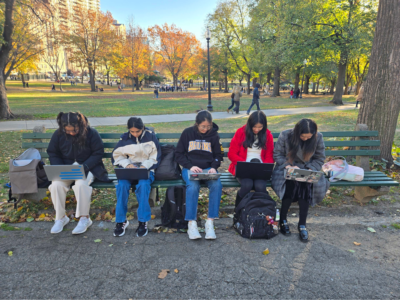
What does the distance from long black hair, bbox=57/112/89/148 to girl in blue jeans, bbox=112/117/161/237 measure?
1.51 ft

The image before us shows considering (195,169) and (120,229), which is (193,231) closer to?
(195,169)

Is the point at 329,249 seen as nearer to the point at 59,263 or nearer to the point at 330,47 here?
the point at 59,263

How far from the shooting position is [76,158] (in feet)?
12.5

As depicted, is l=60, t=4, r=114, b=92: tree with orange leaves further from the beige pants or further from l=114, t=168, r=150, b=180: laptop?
l=114, t=168, r=150, b=180: laptop

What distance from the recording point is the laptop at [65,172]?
11.0ft

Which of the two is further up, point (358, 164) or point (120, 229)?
point (358, 164)

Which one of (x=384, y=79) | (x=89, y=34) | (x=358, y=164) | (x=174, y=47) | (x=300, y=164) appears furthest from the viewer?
(x=174, y=47)

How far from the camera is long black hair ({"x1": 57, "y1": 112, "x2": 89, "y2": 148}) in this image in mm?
3576

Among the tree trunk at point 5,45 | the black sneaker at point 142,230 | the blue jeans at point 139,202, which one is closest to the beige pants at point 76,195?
the blue jeans at point 139,202

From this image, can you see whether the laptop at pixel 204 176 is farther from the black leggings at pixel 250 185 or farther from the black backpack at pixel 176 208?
the black leggings at pixel 250 185

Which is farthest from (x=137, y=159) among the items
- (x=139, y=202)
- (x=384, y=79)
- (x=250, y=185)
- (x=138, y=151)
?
(x=384, y=79)

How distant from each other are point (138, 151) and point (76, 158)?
871 mm

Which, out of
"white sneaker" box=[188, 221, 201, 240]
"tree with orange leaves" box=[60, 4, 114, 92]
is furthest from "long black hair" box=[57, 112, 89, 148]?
"tree with orange leaves" box=[60, 4, 114, 92]

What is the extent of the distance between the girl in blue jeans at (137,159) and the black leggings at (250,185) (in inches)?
48.0
